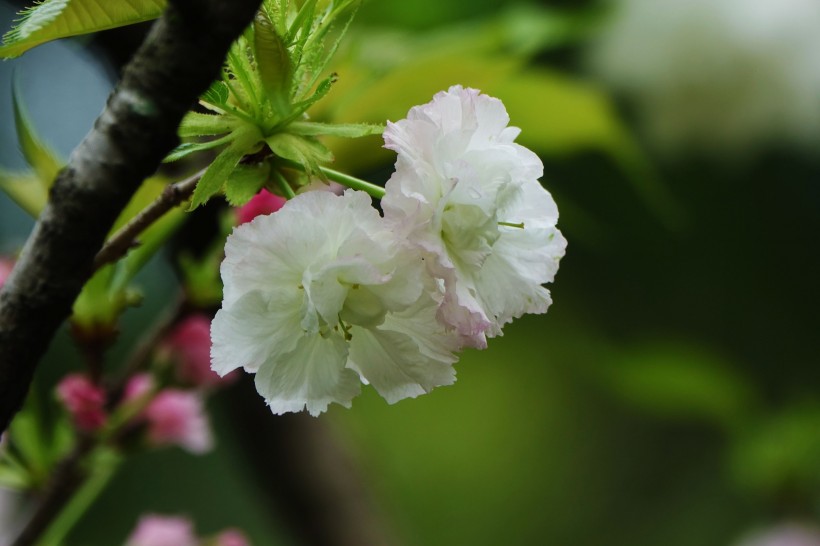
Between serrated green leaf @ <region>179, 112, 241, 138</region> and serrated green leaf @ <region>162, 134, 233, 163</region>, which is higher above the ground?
serrated green leaf @ <region>179, 112, 241, 138</region>

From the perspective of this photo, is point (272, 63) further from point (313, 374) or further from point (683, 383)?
point (683, 383)

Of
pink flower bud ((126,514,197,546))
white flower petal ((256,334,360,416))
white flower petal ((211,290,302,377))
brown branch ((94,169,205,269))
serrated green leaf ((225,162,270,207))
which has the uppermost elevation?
serrated green leaf ((225,162,270,207))

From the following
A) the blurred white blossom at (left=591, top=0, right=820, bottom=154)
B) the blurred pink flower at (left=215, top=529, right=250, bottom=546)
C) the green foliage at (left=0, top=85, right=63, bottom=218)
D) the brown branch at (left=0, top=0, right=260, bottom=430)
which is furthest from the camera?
the blurred white blossom at (left=591, top=0, right=820, bottom=154)

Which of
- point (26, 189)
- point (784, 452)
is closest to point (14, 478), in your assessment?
point (26, 189)

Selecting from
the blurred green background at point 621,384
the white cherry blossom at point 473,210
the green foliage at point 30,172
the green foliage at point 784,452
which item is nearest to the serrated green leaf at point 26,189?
the green foliage at point 30,172

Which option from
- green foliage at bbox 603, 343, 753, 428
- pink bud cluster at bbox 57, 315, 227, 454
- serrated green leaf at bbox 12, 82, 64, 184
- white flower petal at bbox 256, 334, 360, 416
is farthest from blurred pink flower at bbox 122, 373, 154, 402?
green foliage at bbox 603, 343, 753, 428

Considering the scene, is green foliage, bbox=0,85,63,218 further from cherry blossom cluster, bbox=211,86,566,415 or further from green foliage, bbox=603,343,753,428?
green foliage, bbox=603,343,753,428
